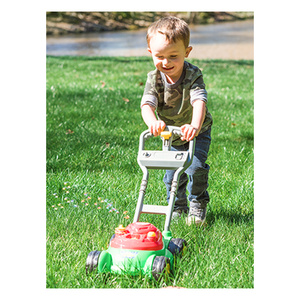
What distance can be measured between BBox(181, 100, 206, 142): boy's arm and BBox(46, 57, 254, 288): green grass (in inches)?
28.7

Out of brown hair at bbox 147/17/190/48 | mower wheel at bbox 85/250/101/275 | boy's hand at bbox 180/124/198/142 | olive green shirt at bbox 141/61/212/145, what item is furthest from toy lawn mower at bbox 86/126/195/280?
brown hair at bbox 147/17/190/48

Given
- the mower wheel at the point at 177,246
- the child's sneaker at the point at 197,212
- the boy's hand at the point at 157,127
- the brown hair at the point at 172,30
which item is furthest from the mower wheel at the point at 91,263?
the brown hair at the point at 172,30

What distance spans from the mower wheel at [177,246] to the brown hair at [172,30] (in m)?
1.29

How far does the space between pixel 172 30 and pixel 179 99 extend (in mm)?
583

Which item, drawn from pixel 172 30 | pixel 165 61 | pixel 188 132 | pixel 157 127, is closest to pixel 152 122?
pixel 157 127

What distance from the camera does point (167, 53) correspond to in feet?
8.68

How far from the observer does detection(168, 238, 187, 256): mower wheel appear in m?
2.52

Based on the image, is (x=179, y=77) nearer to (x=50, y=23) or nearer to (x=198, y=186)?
(x=198, y=186)

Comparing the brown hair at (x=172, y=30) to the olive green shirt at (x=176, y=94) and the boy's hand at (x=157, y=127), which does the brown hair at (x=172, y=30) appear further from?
the boy's hand at (x=157, y=127)

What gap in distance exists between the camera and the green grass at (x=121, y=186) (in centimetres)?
242

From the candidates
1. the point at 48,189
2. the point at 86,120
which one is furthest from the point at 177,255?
the point at 86,120

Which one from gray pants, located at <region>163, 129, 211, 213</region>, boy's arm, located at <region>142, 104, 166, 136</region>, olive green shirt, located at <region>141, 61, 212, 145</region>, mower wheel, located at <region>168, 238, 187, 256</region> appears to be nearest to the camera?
mower wheel, located at <region>168, 238, 187, 256</region>

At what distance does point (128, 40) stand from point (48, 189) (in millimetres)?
14794

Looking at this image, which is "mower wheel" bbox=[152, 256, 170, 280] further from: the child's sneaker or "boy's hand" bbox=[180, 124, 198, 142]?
the child's sneaker
